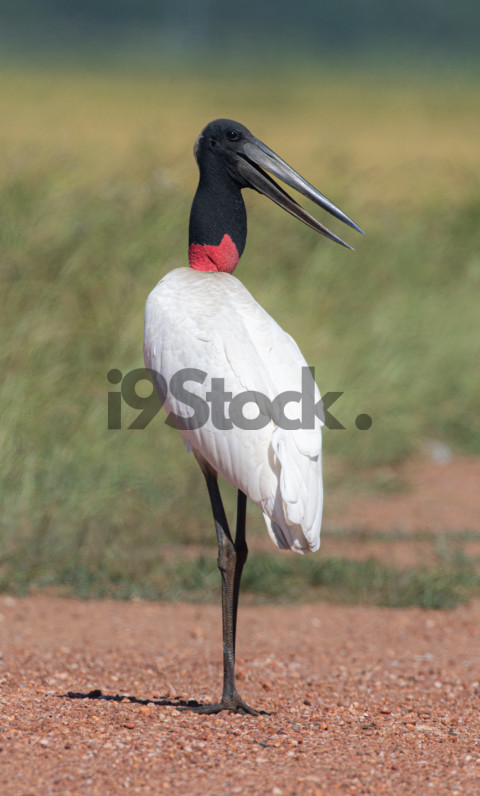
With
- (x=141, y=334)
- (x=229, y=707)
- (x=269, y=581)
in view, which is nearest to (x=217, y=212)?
(x=229, y=707)

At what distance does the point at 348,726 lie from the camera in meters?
3.52

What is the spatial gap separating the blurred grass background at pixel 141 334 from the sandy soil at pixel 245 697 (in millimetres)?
308

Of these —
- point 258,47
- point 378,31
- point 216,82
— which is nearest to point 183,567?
point 216,82

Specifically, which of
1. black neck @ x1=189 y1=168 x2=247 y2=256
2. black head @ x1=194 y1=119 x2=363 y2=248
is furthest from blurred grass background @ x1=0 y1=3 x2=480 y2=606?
black head @ x1=194 y1=119 x2=363 y2=248

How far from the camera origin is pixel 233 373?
3523mm

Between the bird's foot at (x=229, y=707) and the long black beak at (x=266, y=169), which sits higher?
the long black beak at (x=266, y=169)

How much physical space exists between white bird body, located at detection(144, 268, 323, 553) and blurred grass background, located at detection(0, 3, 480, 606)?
205 cm

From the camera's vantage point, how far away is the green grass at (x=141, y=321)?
573 centimetres

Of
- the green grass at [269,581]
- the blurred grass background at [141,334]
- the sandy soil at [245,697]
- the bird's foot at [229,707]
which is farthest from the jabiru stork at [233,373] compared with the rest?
the blurred grass background at [141,334]

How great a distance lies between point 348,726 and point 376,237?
716 cm

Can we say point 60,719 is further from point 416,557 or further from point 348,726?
point 416,557

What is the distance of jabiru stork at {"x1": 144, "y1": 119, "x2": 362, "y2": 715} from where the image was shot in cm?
347

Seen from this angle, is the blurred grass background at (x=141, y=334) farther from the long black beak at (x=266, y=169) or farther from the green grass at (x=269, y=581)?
the long black beak at (x=266, y=169)

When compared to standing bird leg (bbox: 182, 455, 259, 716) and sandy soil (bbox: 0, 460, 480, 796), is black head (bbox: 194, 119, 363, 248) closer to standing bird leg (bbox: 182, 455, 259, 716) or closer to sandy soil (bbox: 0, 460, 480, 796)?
standing bird leg (bbox: 182, 455, 259, 716)
